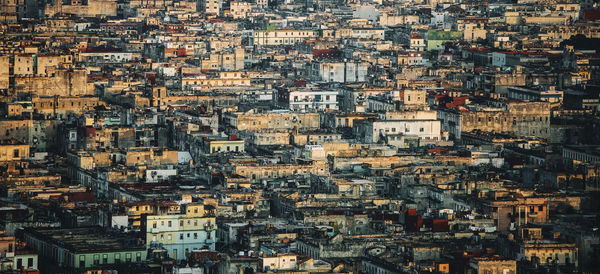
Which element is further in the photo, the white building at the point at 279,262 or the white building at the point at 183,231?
the white building at the point at 183,231

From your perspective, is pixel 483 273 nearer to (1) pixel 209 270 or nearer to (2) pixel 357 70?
(1) pixel 209 270

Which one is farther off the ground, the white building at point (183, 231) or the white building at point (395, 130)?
the white building at point (395, 130)

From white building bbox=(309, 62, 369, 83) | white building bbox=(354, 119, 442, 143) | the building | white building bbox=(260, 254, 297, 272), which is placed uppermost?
white building bbox=(309, 62, 369, 83)

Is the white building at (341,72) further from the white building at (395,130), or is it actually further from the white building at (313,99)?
the white building at (395,130)

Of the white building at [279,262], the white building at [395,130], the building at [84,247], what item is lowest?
the building at [84,247]

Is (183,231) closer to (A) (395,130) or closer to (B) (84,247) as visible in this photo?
(B) (84,247)

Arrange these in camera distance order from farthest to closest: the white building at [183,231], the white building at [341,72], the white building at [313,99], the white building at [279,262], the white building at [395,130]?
the white building at [341,72], the white building at [313,99], the white building at [395,130], the white building at [183,231], the white building at [279,262]

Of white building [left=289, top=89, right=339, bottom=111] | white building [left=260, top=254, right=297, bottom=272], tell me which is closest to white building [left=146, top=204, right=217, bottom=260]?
white building [left=260, top=254, right=297, bottom=272]

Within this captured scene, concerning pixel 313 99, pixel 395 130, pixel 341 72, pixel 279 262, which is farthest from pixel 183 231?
pixel 341 72

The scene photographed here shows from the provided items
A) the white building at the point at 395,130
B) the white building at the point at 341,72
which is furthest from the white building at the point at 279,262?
the white building at the point at 341,72

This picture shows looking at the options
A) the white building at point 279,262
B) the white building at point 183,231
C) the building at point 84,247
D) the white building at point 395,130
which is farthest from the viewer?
the white building at point 395,130

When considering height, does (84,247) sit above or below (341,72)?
below

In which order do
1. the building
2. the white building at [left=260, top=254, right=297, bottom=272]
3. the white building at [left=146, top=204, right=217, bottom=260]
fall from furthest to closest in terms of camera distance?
the white building at [left=146, top=204, right=217, bottom=260] → the building → the white building at [left=260, top=254, right=297, bottom=272]

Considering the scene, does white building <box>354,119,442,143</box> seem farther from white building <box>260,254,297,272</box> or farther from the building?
white building <box>260,254,297,272</box>
